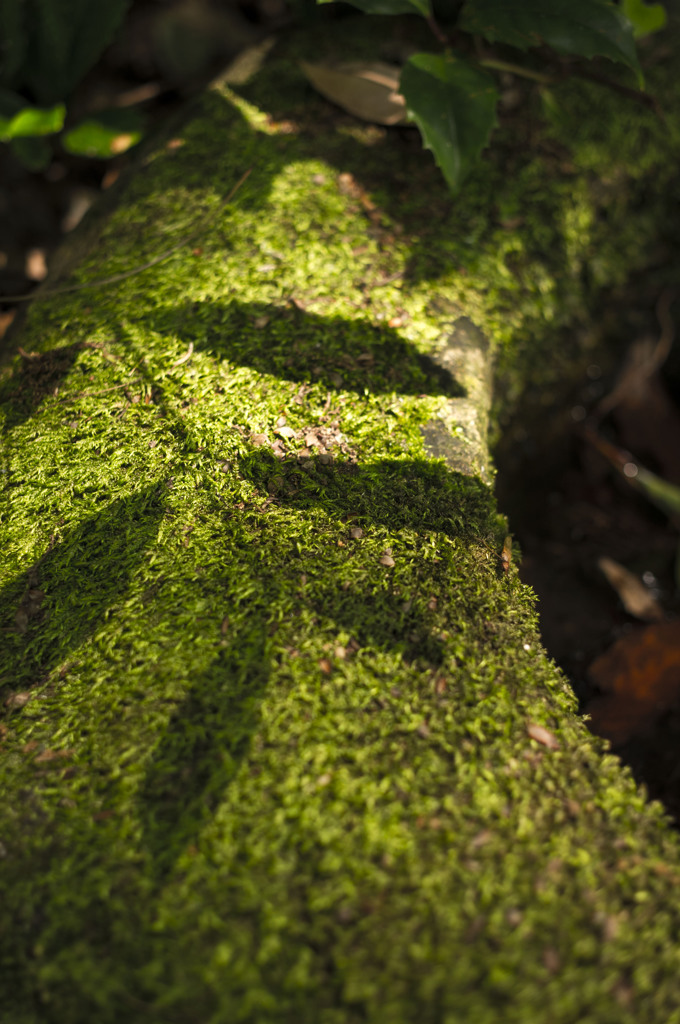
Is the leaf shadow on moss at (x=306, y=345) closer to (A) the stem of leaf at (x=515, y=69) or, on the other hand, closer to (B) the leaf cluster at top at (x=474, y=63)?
(B) the leaf cluster at top at (x=474, y=63)

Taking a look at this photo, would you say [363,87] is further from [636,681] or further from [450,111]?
[636,681]

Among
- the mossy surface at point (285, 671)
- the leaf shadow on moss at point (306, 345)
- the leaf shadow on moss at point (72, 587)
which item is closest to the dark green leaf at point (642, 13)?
the mossy surface at point (285, 671)

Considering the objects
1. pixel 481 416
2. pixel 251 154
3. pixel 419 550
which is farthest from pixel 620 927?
pixel 251 154

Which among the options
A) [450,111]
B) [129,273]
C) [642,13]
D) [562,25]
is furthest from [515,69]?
[129,273]

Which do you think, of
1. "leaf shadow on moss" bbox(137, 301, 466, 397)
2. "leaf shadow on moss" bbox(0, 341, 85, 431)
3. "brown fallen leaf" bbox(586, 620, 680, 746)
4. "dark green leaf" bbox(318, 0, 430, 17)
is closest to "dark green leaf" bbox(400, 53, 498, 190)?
"dark green leaf" bbox(318, 0, 430, 17)

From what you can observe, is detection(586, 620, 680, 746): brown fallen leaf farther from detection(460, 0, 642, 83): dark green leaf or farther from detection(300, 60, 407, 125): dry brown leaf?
detection(300, 60, 407, 125): dry brown leaf

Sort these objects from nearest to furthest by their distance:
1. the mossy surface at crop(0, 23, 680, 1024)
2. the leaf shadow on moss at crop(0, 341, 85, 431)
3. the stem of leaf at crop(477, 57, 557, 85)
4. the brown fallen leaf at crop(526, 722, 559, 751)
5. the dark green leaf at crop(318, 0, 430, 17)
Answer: the mossy surface at crop(0, 23, 680, 1024)
the brown fallen leaf at crop(526, 722, 559, 751)
the leaf shadow on moss at crop(0, 341, 85, 431)
the dark green leaf at crop(318, 0, 430, 17)
the stem of leaf at crop(477, 57, 557, 85)

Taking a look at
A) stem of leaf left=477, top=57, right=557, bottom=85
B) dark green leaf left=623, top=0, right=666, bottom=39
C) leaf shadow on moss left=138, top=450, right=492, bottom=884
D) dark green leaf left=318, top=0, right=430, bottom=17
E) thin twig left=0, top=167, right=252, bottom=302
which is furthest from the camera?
dark green leaf left=623, top=0, right=666, bottom=39
